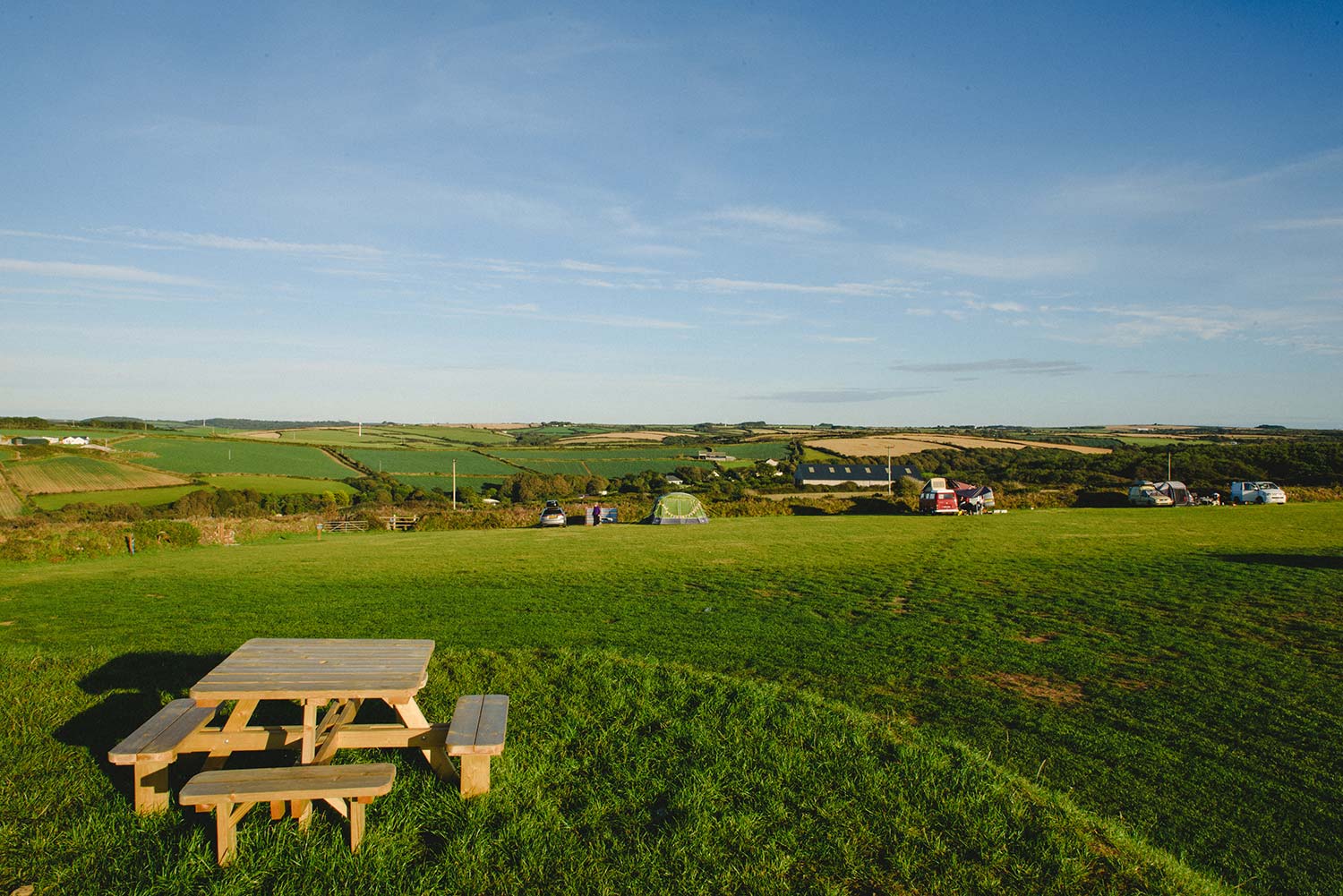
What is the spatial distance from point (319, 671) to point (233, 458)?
78.3 m

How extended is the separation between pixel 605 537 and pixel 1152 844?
24.0m

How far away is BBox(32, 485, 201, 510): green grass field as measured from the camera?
1815 inches

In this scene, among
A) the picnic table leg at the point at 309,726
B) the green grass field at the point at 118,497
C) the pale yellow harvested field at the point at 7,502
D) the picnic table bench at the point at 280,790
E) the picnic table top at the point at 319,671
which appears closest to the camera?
the picnic table bench at the point at 280,790

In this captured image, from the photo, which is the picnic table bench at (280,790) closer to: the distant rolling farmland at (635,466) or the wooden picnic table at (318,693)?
the wooden picnic table at (318,693)

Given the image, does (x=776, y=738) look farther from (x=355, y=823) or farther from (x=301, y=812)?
(x=301, y=812)

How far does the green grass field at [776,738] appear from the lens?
386cm

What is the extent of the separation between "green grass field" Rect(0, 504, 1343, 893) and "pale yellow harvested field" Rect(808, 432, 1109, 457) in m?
82.6

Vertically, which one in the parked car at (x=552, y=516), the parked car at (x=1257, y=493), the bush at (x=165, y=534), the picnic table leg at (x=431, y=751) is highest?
the picnic table leg at (x=431, y=751)

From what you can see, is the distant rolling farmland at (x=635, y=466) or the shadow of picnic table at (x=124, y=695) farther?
the distant rolling farmland at (x=635, y=466)

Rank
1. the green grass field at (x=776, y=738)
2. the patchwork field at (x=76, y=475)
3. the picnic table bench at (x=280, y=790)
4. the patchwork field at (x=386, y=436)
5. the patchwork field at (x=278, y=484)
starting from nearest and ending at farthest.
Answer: the picnic table bench at (x=280, y=790) < the green grass field at (x=776, y=738) < the patchwork field at (x=76, y=475) < the patchwork field at (x=278, y=484) < the patchwork field at (x=386, y=436)

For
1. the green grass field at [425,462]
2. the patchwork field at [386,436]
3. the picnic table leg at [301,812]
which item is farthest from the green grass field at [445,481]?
the picnic table leg at [301,812]

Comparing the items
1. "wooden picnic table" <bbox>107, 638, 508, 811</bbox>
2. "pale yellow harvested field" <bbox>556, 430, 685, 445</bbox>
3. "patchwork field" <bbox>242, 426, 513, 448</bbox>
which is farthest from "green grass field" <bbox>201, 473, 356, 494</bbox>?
"wooden picnic table" <bbox>107, 638, 508, 811</bbox>

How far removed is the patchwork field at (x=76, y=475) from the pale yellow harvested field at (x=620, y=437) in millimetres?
59371

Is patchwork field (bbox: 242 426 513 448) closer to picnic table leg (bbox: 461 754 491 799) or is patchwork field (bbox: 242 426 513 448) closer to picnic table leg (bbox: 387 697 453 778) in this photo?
picnic table leg (bbox: 387 697 453 778)
